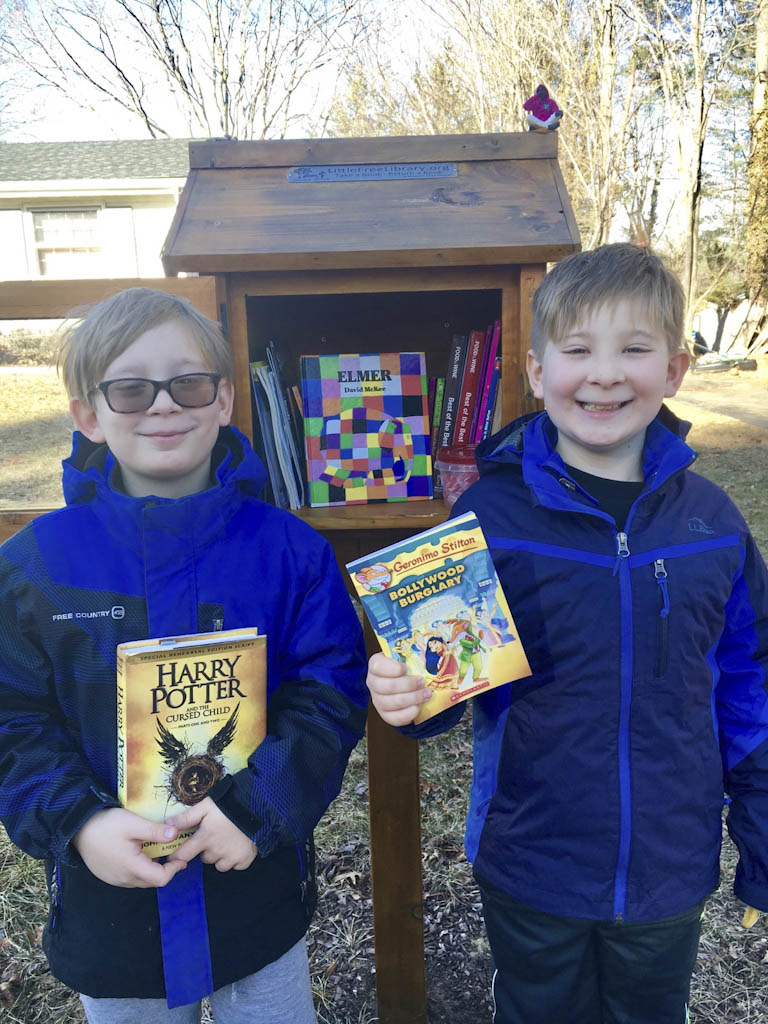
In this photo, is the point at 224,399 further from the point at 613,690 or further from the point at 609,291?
the point at 613,690

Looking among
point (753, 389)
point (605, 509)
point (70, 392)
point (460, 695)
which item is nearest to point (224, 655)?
point (460, 695)

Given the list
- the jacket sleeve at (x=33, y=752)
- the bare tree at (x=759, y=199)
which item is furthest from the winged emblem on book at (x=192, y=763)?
the bare tree at (x=759, y=199)

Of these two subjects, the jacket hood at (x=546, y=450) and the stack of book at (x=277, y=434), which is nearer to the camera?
the jacket hood at (x=546, y=450)

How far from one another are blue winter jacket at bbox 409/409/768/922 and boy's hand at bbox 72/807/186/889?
1.52ft

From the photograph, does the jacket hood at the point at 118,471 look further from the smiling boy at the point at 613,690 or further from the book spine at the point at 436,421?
the book spine at the point at 436,421

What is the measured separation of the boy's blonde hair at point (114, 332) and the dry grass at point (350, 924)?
0.50 ft

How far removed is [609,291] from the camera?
1346mm

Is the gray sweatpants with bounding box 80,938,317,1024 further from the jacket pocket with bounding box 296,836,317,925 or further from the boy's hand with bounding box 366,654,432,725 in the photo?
the boy's hand with bounding box 366,654,432,725

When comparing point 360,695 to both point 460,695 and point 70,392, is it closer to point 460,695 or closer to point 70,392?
point 460,695

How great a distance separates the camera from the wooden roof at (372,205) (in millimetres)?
1506

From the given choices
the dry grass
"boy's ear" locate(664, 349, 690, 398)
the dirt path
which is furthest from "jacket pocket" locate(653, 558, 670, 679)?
the dirt path

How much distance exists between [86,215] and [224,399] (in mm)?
15272

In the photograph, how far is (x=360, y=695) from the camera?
4.32 ft

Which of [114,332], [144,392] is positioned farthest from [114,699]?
[114,332]
